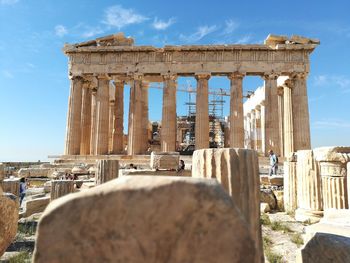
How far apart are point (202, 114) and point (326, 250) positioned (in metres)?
20.0

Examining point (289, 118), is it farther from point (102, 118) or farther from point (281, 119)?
point (102, 118)

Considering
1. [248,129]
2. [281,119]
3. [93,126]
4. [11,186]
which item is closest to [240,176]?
[11,186]

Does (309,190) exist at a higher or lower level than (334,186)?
lower

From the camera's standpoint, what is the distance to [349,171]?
19.4 feet

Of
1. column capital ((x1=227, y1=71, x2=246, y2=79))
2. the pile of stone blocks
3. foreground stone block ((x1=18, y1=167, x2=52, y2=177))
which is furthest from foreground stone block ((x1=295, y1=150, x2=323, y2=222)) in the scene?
foreground stone block ((x1=18, y1=167, x2=52, y2=177))

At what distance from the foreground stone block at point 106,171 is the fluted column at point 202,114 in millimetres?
13601

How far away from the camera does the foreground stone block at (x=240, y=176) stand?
11.0ft

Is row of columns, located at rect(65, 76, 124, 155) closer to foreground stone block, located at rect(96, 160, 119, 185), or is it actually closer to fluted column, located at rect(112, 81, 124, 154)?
fluted column, located at rect(112, 81, 124, 154)

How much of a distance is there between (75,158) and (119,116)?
16.9 ft

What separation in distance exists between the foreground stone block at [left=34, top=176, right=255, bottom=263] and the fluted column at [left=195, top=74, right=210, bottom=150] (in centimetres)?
2113

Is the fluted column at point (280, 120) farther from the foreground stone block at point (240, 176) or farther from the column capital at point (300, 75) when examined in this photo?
the foreground stone block at point (240, 176)

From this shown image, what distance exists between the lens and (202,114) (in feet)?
75.6

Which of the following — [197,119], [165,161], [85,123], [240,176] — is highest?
[197,119]

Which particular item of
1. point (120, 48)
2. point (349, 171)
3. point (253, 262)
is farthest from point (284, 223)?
point (120, 48)
